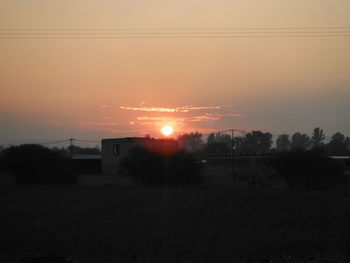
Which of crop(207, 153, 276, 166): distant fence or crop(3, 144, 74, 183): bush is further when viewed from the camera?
crop(3, 144, 74, 183): bush

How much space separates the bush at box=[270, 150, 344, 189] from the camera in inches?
1483

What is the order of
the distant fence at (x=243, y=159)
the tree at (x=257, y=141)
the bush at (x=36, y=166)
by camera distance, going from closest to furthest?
the distant fence at (x=243, y=159) → the bush at (x=36, y=166) → the tree at (x=257, y=141)

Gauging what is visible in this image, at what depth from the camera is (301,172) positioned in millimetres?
38094

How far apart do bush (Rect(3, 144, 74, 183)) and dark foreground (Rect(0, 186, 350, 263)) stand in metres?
22.8

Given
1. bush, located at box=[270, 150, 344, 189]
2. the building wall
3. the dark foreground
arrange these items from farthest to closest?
the building wall < bush, located at box=[270, 150, 344, 189] < the dark foreground

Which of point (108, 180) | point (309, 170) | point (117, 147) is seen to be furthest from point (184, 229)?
Answer: point (117, 147)

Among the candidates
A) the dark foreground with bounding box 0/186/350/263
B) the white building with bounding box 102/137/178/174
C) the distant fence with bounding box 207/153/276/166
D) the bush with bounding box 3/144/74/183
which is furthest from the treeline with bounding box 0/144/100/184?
the dark foreground with bounding box 0/186/350/263

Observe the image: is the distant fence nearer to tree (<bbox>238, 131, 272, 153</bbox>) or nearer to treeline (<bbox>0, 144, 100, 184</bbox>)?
treeline (<bbox>0, 144, 100, 184</bbox>)

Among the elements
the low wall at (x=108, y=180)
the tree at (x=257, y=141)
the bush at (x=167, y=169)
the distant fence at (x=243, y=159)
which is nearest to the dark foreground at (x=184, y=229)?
the distant fence at (x=243, y=159)

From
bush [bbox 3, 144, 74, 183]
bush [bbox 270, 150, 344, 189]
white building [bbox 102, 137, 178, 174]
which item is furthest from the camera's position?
white building [bbox 102, 137, 178, 174]

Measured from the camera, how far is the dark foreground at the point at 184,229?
12.4 meters

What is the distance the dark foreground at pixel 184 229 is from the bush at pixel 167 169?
18.9m

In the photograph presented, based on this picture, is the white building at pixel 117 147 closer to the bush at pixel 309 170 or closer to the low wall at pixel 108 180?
the low wall at pixel 108 180

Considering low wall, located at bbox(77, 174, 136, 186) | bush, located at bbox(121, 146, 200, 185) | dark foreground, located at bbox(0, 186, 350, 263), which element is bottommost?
low wall, located at bbox(77, 174, 136, 186)
